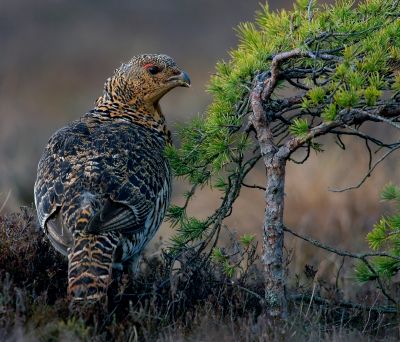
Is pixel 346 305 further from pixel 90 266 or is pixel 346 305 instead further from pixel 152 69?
pixel 152 69

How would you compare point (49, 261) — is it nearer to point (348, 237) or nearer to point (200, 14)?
point (348, 237)

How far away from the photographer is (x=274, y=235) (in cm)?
562

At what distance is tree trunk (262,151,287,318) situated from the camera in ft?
18.4

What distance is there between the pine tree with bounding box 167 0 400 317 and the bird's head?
124 cm

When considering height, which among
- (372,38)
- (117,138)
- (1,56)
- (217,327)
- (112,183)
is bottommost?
(217,327)

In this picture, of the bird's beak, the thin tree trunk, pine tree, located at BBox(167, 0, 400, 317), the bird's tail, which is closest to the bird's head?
the bird's beak

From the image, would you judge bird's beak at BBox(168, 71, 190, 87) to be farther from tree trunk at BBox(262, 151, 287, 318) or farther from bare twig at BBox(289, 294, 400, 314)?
bare twig at BBox(289, 294, 400, 314)

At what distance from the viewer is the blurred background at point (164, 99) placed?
10.5 meters

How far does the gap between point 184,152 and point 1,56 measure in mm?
17501

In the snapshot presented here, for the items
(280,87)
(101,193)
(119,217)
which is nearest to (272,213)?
(280,87)

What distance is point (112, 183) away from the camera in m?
5.92

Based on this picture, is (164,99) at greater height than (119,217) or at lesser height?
greater

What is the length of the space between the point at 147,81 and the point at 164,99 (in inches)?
511

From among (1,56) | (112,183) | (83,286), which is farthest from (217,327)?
(1,56)
